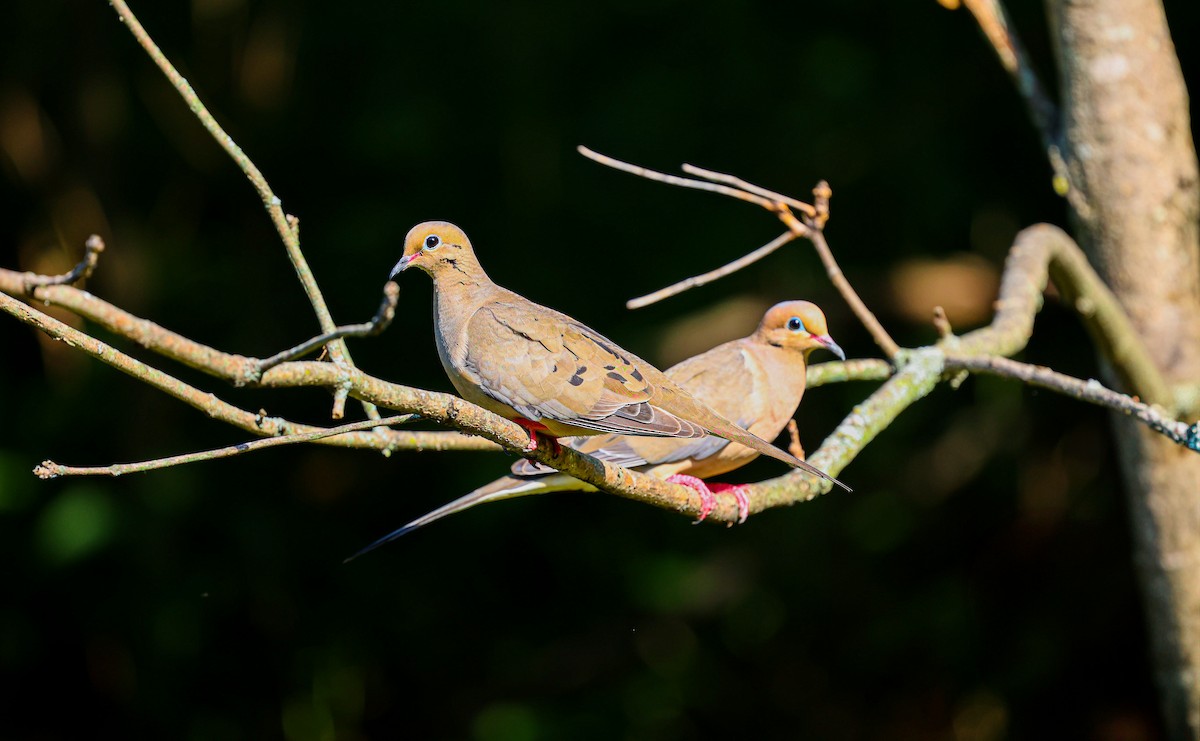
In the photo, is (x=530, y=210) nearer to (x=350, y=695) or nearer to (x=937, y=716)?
(x=350, y=695)

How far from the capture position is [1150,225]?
3457 millimetres

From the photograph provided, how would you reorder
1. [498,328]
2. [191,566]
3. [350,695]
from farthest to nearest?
[350,695]
[191,566]
[498,328]

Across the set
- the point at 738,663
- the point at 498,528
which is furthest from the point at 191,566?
the point at 738,663

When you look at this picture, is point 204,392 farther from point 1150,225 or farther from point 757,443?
point 1150,225

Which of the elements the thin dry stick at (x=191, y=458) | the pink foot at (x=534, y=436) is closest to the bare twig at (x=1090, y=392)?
the pink foot at (x=534, y=436)

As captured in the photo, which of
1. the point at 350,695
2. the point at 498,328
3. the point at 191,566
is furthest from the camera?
the point at 350,695

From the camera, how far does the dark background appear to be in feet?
16.3

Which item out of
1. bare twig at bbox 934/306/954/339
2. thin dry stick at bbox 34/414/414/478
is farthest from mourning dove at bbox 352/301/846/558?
thin dry stick at bbox 34/414/414/478

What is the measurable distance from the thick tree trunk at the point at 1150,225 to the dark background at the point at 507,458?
1.25 metres

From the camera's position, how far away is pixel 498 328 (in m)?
2.38

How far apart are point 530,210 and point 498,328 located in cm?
291

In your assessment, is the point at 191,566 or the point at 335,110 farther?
the point at 335,110

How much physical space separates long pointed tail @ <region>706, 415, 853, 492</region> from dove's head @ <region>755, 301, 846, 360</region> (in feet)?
2.81

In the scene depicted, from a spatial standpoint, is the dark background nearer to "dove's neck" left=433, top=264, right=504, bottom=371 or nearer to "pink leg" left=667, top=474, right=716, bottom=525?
"pink leg" left=667, top=474, right=716, bottom=525
